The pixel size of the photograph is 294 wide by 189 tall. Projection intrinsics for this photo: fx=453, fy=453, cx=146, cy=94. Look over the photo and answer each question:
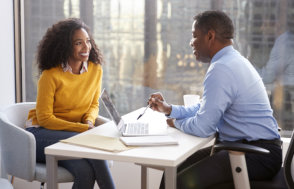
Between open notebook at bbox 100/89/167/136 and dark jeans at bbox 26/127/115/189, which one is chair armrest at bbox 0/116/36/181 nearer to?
dark jeans at bbox 26/127/115/189

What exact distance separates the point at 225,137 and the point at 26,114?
127 centimetres

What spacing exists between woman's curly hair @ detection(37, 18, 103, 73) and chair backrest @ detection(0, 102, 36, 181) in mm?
407

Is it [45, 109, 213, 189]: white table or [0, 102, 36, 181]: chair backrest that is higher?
[45, 109, 213, 189]: white table

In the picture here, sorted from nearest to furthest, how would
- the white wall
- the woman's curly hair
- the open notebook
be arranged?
1. the open notebook
2. the woman's curly hair
3. the white wall

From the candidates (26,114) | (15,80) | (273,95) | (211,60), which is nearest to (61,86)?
(26,114)

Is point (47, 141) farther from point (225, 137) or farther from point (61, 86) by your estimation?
point (225, 137)

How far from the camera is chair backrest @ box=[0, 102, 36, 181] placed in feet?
7.67

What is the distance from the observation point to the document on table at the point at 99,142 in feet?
6.23

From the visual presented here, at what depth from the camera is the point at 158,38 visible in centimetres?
344

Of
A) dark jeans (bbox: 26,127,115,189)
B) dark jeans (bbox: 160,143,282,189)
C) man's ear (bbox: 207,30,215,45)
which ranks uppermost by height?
man's ear (bbox: 207,30,215,45)

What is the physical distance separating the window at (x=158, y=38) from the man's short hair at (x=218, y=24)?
1.05 m

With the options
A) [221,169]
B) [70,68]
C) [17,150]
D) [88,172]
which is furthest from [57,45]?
[221,169]

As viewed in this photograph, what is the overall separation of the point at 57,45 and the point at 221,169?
1274 mm

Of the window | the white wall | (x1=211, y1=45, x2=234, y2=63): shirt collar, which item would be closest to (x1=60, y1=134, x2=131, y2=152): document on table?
(x1=211, y1=45, x2=234, y2=63): shirt collar
